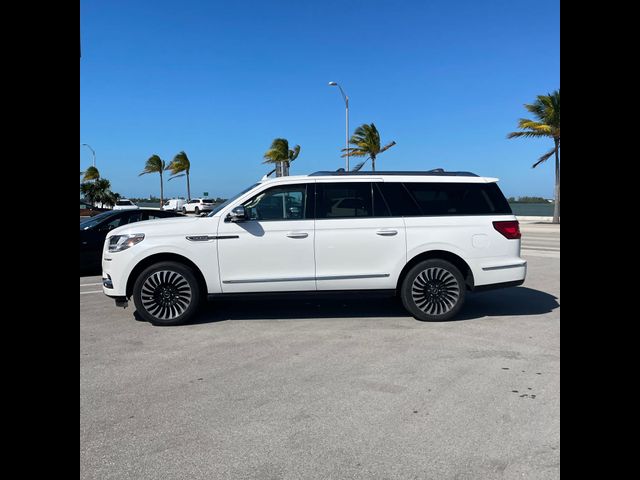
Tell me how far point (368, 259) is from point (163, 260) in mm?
2646

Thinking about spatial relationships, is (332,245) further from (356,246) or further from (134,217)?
(134,217)

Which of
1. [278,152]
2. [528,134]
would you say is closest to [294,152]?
[278,152]

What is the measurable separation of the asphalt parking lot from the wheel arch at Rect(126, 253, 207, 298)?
53 centimetres

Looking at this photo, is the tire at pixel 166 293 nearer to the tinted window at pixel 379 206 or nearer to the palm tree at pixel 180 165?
the tinted window at pixel 379 206

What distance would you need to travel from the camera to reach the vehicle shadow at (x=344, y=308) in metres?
6.42

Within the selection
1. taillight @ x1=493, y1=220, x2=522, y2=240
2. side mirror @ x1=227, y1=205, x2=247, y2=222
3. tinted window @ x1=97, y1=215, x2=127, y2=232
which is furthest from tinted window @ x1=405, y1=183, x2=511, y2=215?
tinted window @ x1=97, y1=215, x2=127, y2=232

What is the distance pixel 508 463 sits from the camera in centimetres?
279

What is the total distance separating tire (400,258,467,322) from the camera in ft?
20.3

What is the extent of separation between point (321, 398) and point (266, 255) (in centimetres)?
262

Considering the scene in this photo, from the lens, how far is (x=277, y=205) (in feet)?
20.4

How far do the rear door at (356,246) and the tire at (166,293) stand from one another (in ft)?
5.40

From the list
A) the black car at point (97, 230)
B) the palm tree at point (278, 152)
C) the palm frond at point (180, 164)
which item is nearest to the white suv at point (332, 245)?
the black car at point (97, 230)
